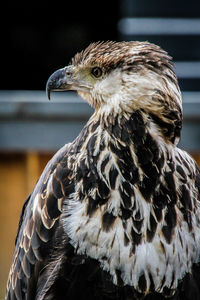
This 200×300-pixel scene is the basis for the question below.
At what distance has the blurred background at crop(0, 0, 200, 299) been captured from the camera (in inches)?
280

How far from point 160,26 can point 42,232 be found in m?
5.03

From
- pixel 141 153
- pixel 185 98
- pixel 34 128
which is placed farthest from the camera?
pixel 185 98

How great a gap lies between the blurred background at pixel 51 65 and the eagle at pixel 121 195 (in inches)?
121

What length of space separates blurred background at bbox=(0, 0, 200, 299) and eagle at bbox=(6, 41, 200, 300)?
3080 mm

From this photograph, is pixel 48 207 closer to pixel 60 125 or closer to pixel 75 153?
pixel 75 153

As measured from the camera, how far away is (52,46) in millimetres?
12758

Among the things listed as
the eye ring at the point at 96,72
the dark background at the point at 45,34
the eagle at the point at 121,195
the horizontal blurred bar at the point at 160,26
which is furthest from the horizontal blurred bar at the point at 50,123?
the dark background at the point at 45,34

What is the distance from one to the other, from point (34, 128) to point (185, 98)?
1.70m

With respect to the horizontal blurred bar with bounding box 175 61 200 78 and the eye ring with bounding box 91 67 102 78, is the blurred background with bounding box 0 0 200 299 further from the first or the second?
the eye ring with bounding box 91 67 102 78

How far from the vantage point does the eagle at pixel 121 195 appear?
12.1ft

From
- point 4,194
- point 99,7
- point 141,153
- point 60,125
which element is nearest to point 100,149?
point 141,153

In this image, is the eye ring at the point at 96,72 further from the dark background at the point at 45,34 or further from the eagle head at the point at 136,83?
the dark background at the point at 45,34

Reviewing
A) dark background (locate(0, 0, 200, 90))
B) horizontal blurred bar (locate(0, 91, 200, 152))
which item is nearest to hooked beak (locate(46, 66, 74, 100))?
horizontal blurred bar (locate(0, 91, 200, 152))

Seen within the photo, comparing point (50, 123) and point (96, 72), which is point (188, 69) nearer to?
point (50, 123)
